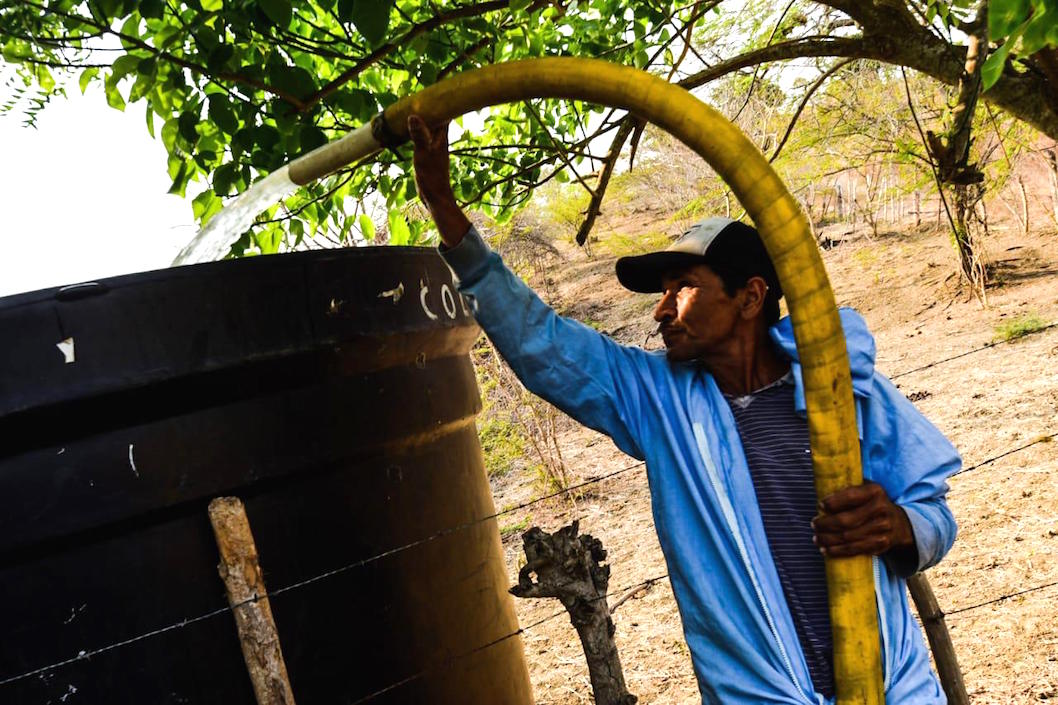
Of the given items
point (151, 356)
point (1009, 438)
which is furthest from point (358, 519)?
point (1009, 438)

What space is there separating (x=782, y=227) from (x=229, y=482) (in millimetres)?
964

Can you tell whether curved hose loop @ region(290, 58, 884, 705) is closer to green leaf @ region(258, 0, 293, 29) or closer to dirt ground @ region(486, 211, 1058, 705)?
green leaf @ region(258, 0, 293, 29)

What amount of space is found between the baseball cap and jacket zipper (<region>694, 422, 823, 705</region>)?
0.32 m

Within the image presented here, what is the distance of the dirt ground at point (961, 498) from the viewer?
11.9ft

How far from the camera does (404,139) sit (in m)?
1.52

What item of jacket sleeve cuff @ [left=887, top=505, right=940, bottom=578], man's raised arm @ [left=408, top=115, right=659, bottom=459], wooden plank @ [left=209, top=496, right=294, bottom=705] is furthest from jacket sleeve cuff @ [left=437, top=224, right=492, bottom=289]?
jacket sleeve cuff @ [left=887, top=505, right=940, bottom=578]

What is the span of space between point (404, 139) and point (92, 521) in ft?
2.56

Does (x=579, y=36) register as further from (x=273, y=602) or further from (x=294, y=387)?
(x=273, y=602)

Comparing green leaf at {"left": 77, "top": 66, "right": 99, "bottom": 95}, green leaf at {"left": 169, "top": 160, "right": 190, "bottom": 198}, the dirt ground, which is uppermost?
green leaf at {"left": 77, "top": 66, "right": 99, "bottom": 95}

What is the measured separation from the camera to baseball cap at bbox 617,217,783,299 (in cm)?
174

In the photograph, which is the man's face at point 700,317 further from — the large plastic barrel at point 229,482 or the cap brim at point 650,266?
the large plastic barrel at point 229,482

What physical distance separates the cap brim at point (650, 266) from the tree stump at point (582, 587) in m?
0.54

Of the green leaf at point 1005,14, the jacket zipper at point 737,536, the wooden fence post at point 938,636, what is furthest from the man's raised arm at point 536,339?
the wooden fence post at point 938,636

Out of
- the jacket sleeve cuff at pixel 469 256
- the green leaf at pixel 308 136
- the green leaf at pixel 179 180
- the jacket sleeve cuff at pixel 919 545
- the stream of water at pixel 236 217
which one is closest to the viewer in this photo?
the jacket sleeve cuff at pixel 919 545
